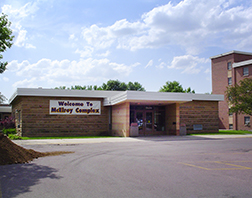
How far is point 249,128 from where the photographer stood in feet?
148

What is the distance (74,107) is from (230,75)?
31.9 m

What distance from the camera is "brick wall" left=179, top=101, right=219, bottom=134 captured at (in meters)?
29.2

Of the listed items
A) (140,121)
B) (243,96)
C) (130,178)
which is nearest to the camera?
(130,178)

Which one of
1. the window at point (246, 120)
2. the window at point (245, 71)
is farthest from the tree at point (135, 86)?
the window at point (246, 120)

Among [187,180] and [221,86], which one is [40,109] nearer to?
[187,180]

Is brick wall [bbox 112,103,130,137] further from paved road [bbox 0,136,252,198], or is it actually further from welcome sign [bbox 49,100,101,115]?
paved road [bbox 0,136,252,198]

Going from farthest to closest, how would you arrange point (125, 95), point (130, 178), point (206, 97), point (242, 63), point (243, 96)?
1. point (242, 63)
2. point (243, 96)
3. point (206, 97)
4. point (125, 95)
5. point (130, 178)

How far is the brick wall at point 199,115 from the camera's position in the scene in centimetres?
2920

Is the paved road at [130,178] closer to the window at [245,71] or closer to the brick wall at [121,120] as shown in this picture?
the brick wall at [121,120]

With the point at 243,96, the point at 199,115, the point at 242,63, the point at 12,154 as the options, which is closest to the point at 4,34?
the point at 12,154

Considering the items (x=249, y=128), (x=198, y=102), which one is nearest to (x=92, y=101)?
(x=198, y=102)

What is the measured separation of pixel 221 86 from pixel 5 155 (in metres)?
45.9

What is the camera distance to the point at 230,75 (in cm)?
4900

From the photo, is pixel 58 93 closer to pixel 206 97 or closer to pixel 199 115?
pixel 199 115
